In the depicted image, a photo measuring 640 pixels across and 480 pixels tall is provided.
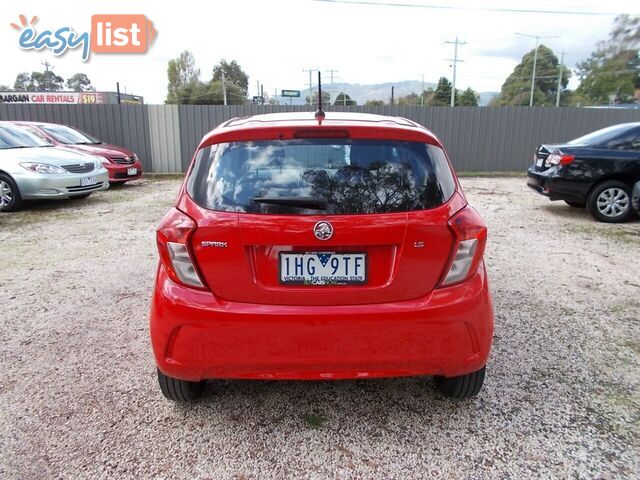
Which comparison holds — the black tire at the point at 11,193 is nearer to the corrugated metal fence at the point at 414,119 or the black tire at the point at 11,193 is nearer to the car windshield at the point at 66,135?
the car windshield at the point at 66,135

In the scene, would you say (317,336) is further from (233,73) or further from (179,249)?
(233,73)

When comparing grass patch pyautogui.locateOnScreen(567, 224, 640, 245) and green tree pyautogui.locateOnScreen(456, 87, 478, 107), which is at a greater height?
green tree pyautogui.locateOnScreen(456, 87, 478, 107)

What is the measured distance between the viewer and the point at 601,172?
706 centimetres

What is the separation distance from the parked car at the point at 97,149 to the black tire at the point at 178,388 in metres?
9.40

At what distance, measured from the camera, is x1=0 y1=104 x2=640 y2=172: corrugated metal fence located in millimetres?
13961

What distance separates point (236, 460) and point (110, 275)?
320 centimetres

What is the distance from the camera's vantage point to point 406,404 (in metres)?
2.59

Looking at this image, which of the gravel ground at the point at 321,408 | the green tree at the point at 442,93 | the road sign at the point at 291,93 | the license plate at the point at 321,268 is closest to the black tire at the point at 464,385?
the gravel ground at the point at 321,408

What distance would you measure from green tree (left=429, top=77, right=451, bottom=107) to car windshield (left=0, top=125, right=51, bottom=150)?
69.7 meters

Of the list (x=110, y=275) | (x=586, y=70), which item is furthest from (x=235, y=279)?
(x=586, y=70)

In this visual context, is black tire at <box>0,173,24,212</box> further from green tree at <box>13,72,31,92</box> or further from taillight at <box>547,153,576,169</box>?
green tree at <box>13,72,31,92</box>

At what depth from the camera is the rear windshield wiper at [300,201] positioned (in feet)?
6.89

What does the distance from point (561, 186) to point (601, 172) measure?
22.7 inches

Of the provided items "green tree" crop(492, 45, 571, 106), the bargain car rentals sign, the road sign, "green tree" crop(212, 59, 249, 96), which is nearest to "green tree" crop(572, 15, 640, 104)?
"green tree" crop(492, 45, 571, 106)
